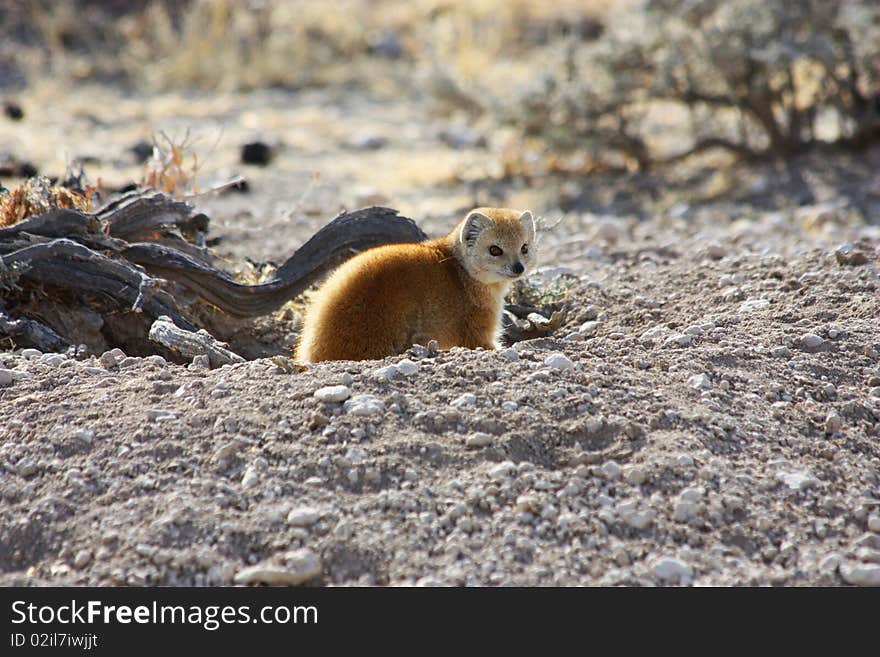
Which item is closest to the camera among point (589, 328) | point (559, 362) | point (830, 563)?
point (830, 563)

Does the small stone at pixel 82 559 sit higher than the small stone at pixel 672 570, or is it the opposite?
the small stone at pixel 82 559

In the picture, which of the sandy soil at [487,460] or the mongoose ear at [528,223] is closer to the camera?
the sandy soil at [487,460]

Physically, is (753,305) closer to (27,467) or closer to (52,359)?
(52,359)

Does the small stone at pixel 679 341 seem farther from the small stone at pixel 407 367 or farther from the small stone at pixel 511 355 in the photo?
the small stone at pixel 407 367

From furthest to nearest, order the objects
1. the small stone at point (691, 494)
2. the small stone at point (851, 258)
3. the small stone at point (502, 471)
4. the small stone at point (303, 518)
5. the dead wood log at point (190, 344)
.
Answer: the small stone at point (851, 258) < the dead wood log at point (190, 344) < the small stone at point (502, 471) < the small stone at point (691, 494) < the small stone at point (303, 518)

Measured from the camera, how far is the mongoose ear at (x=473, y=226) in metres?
6.24

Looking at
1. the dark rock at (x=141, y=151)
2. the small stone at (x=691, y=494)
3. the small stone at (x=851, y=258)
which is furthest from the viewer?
the dark rock at (x=141, y=151)

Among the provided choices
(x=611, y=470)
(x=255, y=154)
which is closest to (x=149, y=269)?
(x=611, y=470)

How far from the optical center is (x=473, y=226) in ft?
20.5

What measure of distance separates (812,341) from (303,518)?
2.59 metres

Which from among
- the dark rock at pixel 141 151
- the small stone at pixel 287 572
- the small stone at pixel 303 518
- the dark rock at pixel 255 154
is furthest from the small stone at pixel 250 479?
the dark rock at pixel 255 154

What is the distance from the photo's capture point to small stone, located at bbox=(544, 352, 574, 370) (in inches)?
191
